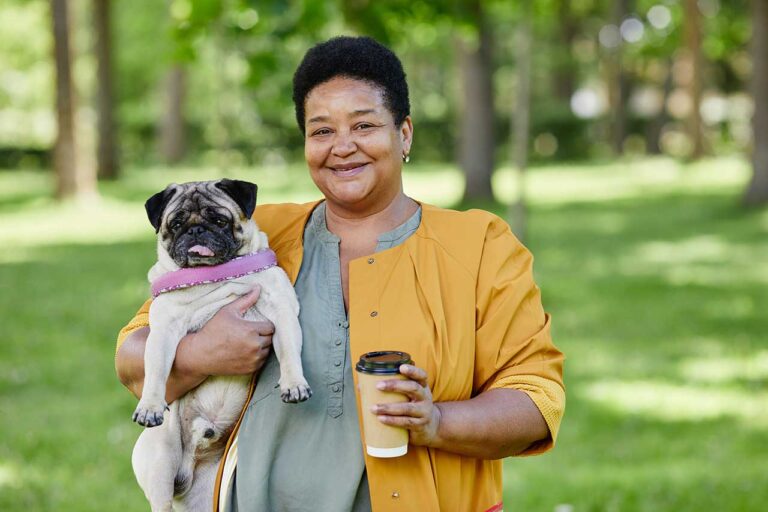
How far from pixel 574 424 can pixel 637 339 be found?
2562 millimetres

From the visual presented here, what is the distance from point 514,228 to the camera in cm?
1280

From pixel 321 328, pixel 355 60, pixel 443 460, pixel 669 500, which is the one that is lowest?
pixel 669 500

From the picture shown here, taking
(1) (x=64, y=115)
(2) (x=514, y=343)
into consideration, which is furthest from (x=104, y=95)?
(2) (x=514, y=343)

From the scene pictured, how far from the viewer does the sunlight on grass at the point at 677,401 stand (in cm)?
723

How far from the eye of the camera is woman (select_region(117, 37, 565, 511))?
9.23 feet

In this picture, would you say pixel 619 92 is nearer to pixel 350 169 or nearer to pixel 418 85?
pixel 418 85

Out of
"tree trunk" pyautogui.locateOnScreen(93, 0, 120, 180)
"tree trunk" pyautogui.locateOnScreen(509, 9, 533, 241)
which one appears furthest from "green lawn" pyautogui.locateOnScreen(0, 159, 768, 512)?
"tree trunk" pyautogui.locateOnScreen(93, 0, 120, 180)

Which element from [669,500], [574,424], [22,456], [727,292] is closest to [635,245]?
[727,292]

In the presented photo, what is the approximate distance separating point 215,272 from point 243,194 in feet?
0.98

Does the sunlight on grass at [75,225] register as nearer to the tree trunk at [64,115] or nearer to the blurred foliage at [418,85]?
the tree trunk at [64,115]

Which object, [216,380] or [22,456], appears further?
[22,456]

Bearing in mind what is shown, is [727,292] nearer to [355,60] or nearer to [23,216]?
[355,60]

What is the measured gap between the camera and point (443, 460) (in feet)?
9.30

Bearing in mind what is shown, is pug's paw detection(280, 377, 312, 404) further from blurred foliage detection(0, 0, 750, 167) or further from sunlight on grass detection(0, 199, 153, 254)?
blurred foliage detection(0, 0, 750, 167)
